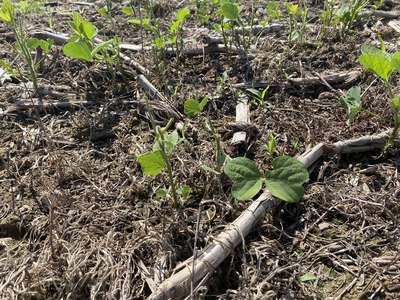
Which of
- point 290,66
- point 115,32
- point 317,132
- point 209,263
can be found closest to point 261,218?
point 209,263

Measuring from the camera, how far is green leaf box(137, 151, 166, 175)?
1523 millimetres

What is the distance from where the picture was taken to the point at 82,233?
1581 millimetres

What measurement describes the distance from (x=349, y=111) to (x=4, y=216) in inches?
62.7

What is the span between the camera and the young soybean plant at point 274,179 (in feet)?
4.97

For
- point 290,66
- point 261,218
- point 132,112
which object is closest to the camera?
point 261,218

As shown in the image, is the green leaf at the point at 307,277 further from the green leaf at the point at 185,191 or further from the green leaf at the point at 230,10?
the green leaf at the point at 230,10

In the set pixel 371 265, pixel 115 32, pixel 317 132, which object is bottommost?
pixel 371 265

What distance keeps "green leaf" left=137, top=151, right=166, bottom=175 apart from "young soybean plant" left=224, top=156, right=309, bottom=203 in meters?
0.25

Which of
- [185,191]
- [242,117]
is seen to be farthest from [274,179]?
[242,117]

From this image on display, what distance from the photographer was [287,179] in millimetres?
1551

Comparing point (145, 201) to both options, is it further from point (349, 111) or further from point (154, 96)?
point (349, 111)

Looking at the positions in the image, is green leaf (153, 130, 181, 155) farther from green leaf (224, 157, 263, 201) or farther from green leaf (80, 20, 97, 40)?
green leaf (80, 20, 97, 40)

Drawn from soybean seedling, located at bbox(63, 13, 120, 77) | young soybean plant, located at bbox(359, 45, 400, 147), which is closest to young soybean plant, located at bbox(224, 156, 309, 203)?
young soybean plant, located at bbox(359, 45, 400, 147)

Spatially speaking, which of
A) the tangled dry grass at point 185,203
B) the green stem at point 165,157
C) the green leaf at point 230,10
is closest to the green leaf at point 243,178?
the tangled dry grass at point 185,203
